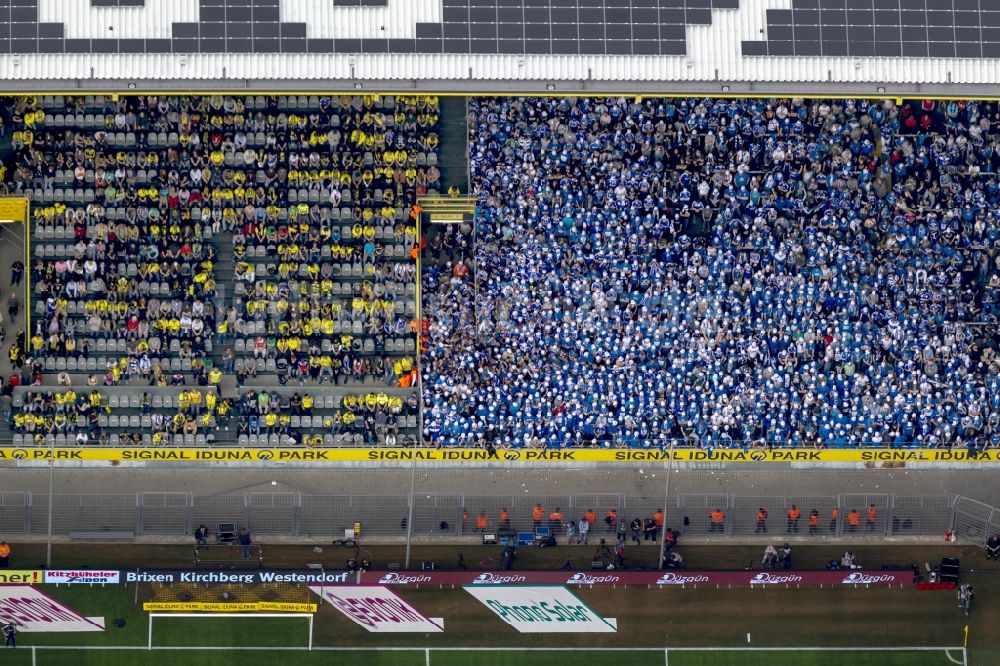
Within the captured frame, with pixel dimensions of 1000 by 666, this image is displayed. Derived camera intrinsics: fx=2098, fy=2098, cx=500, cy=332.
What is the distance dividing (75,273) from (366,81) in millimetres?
16784

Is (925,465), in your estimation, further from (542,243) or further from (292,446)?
(292,446)

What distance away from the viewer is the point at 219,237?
93.9 meters

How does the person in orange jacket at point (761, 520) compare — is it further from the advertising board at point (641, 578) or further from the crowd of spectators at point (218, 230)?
the crowd of spectators at point (218, 230)

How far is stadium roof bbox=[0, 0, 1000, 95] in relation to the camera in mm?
87062

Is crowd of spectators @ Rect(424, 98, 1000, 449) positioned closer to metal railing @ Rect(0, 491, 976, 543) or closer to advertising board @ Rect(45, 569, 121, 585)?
metal railing @ Rect(0, 491, 976, 543)

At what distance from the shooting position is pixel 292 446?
9381 cm

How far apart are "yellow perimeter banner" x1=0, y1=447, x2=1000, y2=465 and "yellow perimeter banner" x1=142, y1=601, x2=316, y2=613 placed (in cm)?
637

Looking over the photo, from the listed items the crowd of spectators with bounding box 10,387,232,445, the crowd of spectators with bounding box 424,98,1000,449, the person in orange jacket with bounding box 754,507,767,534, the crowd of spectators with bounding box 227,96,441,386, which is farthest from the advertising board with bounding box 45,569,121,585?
the person in orange jacket with bounding box 754,507,767,534

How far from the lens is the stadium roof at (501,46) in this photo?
3428 inches

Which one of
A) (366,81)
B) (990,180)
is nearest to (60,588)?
(366,81)

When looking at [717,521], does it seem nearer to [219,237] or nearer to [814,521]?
[814,521]

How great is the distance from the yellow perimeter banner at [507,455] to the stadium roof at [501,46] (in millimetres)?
16753

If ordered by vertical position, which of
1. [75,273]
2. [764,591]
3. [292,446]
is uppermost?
[75,273]

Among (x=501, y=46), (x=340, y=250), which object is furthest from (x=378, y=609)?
(x=501, y=46)
